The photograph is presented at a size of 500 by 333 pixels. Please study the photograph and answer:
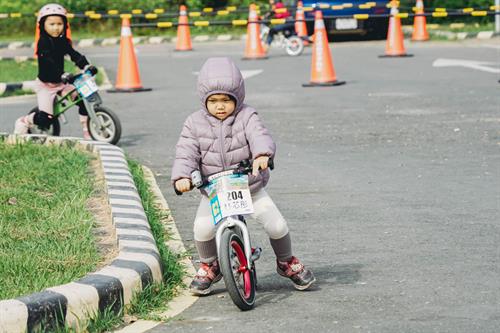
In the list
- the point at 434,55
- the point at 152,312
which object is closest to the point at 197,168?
the point at 152,312

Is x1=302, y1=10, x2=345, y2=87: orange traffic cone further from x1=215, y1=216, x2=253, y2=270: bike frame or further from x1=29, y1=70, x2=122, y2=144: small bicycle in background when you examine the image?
x1=215, y1=216, x2=253, y2=270: bike frame

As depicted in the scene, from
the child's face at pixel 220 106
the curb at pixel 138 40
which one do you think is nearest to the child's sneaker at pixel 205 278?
the child's face at pixel 220 106

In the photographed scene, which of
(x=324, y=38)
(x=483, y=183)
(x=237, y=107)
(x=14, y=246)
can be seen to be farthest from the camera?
(x=324, y=38)

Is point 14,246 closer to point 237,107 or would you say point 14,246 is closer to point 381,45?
point 237,107

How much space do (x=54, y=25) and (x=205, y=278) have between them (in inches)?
236

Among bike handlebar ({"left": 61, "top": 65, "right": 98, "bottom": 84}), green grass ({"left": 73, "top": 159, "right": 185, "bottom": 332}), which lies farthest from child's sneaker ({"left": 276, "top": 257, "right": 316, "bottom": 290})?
bike handlebar ({"left": 61, "top": 65, "right": 98, "bottom": 84})

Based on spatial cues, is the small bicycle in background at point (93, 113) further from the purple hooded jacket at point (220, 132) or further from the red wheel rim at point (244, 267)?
the red wheel rim at point (244, 267)

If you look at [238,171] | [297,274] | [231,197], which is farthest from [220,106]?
[297,274]

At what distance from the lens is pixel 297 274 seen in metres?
6.43

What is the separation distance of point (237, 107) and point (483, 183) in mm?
3767

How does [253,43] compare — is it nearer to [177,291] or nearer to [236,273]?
[177,291]

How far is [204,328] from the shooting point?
5.67m

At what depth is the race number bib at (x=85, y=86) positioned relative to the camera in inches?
468

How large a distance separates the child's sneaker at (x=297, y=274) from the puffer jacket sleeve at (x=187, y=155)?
669 millimetres
